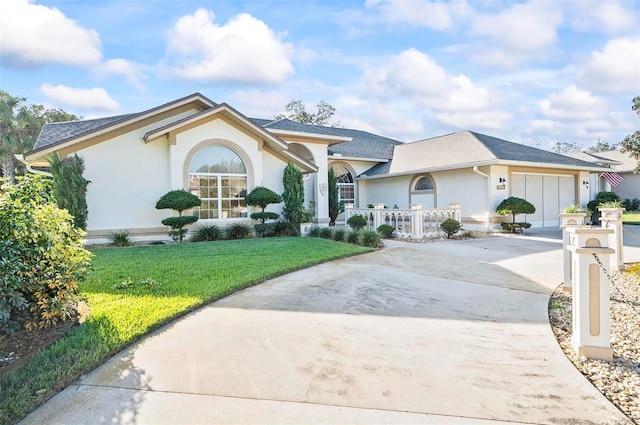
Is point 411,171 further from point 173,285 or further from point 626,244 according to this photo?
point 173,285

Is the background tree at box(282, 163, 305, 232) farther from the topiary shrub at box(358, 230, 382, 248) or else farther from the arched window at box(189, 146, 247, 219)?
the topiary shrub at box(358, 230, 382, 248)

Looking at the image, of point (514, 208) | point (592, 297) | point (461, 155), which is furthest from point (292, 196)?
point (592, 297)

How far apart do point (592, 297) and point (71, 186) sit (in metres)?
13.5

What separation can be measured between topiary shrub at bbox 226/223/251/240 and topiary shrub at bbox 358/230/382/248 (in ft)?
15.8

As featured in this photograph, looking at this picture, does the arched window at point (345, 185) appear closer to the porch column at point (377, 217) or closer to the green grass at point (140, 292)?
the porch column at point (377, 217)

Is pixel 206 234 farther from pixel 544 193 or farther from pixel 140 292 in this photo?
pixel 544 193

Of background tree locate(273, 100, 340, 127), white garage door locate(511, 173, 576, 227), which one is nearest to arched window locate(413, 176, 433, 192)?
white garage door locate(511, 173, 576, 227)

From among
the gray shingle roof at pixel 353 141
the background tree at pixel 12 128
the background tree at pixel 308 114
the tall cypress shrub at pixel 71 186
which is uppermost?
the background tree at pixel 308 114

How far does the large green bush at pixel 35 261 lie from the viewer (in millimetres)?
3754

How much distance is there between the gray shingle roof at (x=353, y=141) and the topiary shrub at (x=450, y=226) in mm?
8427

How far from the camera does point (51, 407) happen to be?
2729 mm

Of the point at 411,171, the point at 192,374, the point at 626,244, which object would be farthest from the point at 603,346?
the point at 411,171

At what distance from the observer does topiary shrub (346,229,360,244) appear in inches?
484

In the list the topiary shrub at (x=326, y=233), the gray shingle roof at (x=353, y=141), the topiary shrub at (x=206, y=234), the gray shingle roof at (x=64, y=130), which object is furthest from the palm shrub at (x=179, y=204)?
the gray shingle roof at (x=353, y=141)
